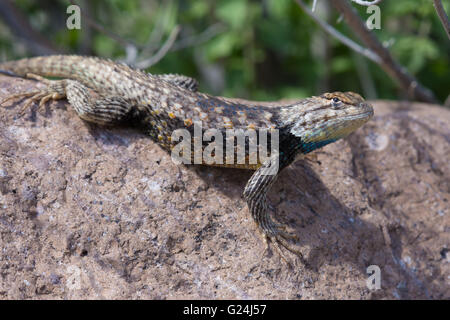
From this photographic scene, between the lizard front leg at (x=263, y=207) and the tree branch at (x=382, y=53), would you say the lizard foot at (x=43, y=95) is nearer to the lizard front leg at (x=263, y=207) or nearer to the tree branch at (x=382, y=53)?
the lizard front leg at (x=263, y=207)

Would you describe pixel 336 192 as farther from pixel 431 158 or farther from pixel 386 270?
pixel 431 158

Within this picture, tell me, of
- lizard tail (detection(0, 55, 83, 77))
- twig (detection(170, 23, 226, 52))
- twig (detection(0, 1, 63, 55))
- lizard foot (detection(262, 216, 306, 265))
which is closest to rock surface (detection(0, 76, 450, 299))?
lizard foot (detection(262, 216, 306, 265))

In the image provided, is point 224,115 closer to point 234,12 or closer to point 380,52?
point 380,52

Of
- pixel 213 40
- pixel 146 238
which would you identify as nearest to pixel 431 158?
pixel 146 238

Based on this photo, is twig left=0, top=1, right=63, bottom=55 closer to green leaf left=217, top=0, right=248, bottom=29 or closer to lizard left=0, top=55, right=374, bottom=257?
green leaf left=217, top=0, right=248, bottom=29

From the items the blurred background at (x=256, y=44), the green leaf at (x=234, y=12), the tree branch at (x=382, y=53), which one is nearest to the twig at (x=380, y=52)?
the tree branch at (x=382, y=53)

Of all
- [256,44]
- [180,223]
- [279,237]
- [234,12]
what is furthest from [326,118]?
[256,44]

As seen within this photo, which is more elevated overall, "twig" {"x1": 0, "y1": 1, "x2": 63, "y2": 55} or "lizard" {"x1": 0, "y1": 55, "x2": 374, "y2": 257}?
"twig" {"x1": 0, "y1": 1, "x2": 63, "y2": 55}
